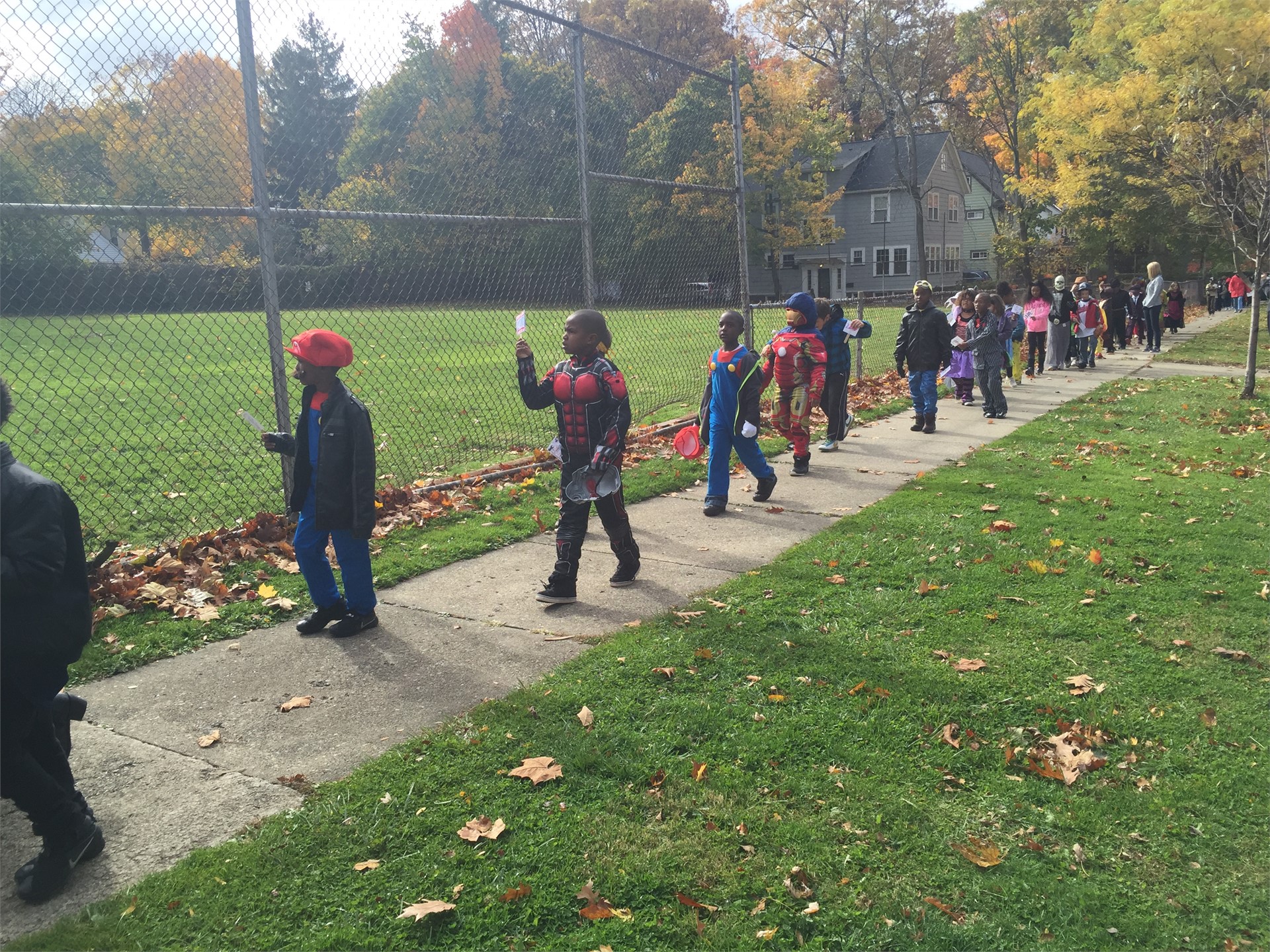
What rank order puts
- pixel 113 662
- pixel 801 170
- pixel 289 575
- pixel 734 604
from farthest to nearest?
pixel 801 170 → pixel 289 575 → pixel 734 604 → pixel 113 662

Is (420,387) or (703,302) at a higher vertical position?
(703,302)

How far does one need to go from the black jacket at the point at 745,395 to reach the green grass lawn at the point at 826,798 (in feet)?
7.07

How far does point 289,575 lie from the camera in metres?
6.08

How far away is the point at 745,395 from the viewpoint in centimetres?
768

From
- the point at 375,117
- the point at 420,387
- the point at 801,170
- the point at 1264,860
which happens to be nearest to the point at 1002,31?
the point at 801,170

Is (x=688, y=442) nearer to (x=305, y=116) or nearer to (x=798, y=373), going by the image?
(x=798, y=373)

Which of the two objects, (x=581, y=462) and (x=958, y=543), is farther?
(x=958, y=543)

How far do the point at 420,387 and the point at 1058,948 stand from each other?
43.4 feet

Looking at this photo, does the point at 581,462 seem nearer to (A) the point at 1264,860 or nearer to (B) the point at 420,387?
(A) the point at 1264,860

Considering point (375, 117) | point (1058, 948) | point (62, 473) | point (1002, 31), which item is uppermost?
point (1002, 31)

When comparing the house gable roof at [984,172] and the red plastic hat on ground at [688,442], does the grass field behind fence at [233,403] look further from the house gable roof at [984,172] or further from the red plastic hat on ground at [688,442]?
the house gable roof at [984,172]

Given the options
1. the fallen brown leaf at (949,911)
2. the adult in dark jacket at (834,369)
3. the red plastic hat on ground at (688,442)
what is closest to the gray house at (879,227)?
the adult in dark jacket at (834,369)

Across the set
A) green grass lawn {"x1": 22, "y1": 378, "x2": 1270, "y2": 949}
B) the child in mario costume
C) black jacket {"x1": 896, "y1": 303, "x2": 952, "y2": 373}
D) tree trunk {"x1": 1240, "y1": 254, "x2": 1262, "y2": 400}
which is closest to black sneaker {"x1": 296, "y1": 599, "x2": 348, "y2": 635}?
the child in mario costume

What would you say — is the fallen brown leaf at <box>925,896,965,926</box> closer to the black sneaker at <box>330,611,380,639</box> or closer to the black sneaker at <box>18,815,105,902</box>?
the black sneaker at <box>18,815,105,902</box>
